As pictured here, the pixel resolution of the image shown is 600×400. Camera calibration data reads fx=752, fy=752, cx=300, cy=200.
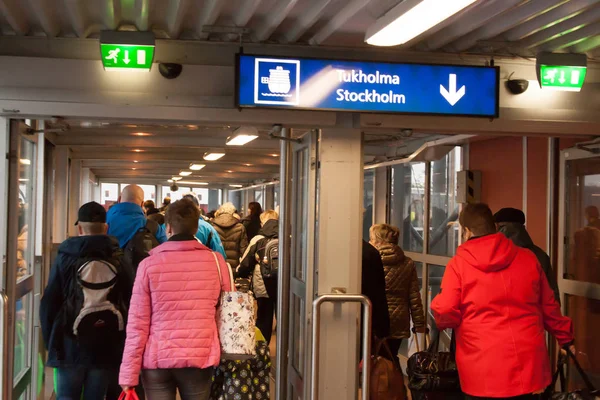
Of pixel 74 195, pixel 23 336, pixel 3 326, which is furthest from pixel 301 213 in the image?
pixel 74 195

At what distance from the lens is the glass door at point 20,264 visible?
4570mm

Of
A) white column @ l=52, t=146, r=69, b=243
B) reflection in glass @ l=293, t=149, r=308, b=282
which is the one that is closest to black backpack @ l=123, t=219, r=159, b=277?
reflection in glass @ l=293, t=149, r=308, b=282

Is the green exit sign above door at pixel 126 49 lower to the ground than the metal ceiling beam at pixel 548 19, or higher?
lower

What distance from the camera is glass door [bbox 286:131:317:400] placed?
489cm

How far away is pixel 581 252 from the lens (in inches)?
226

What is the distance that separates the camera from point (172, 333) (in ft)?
12.7

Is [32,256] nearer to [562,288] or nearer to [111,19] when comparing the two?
[111,19]

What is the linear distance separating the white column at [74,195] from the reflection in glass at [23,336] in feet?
14.8

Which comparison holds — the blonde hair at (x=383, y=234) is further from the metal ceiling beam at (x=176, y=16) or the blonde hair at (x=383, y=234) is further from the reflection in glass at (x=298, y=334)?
the metal ceiling beam at (x=176, y=16)

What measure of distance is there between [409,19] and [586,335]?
3.30 m

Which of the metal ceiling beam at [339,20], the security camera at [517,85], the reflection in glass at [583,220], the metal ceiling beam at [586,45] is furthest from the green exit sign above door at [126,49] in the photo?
the reflection in glass at [583,220]

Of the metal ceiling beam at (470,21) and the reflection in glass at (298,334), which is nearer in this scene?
the metal ceiling beam at (470,21)

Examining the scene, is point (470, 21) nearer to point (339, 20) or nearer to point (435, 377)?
point (339, 20)

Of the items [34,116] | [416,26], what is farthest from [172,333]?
[416,26]
